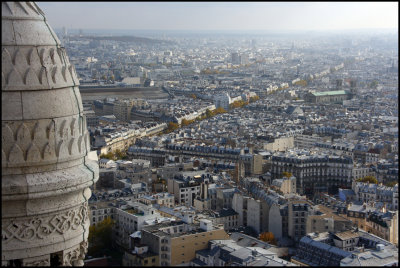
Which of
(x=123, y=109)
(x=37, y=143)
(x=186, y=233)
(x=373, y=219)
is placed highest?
(x=37, y=143)

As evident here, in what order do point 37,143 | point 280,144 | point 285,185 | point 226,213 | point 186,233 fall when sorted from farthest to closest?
1. point 280,144
2. point 285,185
3. point 226,213
4. point 186,233
5. point 37,143

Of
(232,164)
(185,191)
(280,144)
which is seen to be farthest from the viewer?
(280,144)

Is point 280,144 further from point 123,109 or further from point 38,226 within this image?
point 38,226

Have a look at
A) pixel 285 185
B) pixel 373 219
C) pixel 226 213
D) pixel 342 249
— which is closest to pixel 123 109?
pixel 285 185

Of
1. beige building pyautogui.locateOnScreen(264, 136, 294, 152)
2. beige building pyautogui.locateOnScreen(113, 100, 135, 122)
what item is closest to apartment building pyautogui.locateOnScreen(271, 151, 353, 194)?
beige building pyautogui.locateOnScreen(264, 136, 294, 152)

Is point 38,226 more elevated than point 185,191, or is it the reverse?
point 38,226

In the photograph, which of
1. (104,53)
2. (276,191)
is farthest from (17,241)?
(104,53)

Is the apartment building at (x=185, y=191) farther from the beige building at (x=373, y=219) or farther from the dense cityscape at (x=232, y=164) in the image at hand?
the beige building at (x=373, y=219)

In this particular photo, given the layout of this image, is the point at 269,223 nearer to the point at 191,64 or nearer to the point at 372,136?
the point at 372,136
